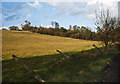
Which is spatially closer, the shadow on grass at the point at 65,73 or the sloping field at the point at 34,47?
the shadow on grass at the point at 65,73

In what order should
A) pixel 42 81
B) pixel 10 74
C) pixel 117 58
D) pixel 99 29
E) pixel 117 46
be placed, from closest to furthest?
pixel 42 81
pixel 10 74
pixel 117 58
pixel 99 29
pixel 117 46

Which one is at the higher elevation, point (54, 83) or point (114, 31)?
point (114, 31)

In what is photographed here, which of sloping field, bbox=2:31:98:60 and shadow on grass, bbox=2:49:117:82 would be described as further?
sloping field, bbox=2:31:98:60

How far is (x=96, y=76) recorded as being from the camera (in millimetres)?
9297

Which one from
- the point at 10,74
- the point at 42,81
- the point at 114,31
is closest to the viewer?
the point at 42,81

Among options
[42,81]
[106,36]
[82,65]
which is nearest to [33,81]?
[42,81]

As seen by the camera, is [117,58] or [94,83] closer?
[94,83]

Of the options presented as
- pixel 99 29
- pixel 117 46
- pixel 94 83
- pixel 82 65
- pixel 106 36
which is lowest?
pixel 94 83

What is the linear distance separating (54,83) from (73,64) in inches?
145

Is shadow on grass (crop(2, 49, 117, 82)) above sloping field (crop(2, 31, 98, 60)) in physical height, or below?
below

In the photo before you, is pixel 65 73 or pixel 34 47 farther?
pixel 34 47

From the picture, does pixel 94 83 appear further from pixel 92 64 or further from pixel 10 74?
pixel 10 74

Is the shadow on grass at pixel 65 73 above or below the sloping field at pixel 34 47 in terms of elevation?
below

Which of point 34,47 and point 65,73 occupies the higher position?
point 34,47
